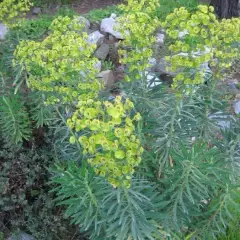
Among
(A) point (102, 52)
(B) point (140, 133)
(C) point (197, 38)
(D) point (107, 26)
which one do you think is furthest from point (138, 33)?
(D) point (107, 26)

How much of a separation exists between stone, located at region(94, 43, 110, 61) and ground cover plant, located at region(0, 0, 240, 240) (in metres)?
2.11

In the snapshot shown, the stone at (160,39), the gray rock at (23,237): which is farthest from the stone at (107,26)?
the gray rock at (23,237)

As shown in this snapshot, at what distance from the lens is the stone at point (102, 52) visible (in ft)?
16.4

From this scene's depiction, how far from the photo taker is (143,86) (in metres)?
2.62

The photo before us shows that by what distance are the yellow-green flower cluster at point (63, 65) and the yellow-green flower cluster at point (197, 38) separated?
0.44 m

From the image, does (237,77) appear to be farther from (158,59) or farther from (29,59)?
(29,59)

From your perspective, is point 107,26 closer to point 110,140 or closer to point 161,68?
point 161,68

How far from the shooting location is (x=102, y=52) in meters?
5.04

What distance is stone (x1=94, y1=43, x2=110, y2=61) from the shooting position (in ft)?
16.4

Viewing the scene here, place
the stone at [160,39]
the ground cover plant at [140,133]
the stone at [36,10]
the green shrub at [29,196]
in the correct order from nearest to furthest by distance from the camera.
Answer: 1. the ground cover plant at [140,133]
2. the green shrub at [29,196]
3. the stone at [160,39]
4. the stone at [36,10]

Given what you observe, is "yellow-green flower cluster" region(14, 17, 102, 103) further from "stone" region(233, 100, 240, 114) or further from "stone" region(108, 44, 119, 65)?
"stone" region(108, 44, 119, 65)

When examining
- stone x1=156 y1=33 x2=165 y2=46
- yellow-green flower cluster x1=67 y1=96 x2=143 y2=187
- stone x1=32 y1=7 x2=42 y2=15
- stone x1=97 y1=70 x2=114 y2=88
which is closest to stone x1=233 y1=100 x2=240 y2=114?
stone x1=156 y1=33 x2=165 y2=46

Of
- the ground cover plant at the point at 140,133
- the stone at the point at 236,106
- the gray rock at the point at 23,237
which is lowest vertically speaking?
the stone at the point at 236,106

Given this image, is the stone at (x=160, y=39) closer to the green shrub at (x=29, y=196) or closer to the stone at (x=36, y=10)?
the stone at (x=36, y=10)
